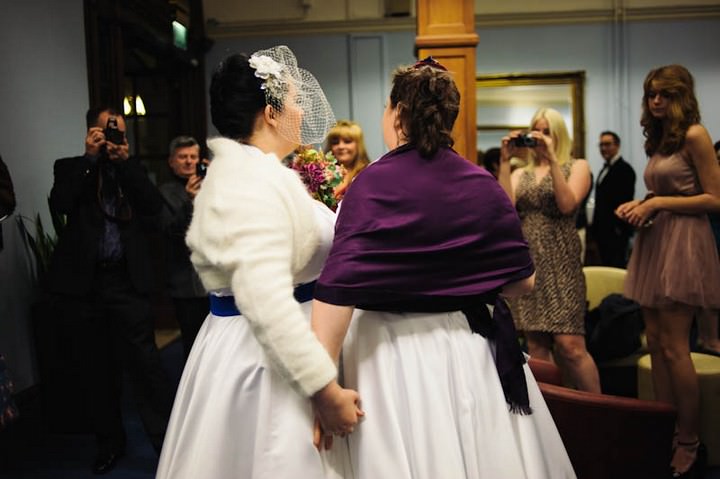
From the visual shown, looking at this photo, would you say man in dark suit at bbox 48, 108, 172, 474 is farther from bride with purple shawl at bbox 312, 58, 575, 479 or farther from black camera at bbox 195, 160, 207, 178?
bride with purple shawl at bbox 312, 58, 575, 479

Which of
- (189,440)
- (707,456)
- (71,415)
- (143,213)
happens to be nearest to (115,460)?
(71,415)

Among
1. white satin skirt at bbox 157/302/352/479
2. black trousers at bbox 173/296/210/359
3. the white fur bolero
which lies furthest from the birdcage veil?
black trousers at bbox 173/296/210/359

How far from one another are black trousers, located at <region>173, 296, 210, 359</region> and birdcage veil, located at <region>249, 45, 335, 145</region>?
1827 millimetres

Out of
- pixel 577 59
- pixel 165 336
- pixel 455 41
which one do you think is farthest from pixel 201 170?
pixel 577 59

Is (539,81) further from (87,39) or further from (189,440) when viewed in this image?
(189,440)

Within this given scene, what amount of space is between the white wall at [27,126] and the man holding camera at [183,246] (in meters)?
0.70

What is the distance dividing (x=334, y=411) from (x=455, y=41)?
182cm

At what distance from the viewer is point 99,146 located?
9.39 ft

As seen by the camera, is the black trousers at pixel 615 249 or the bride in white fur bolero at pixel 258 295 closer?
the bride in white fur bolero at pixel 258 295

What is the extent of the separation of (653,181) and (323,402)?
6.08 ft

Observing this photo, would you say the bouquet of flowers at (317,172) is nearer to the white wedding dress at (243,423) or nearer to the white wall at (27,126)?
the white wedding dress at (243,423)

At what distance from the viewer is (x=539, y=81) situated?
251 inches

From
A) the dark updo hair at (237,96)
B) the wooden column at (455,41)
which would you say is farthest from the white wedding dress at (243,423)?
the wooden column at (455,41)

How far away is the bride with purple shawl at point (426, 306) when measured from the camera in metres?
1.34
